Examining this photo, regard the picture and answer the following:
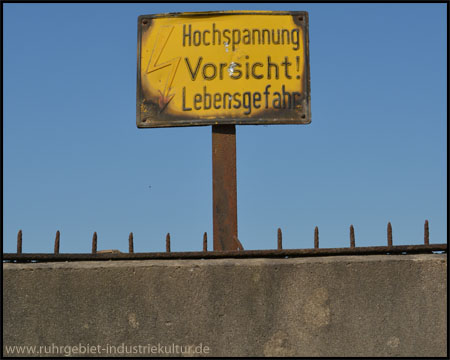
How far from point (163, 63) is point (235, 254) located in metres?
1.76

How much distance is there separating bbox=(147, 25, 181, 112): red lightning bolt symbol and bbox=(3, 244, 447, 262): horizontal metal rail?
1.31 meters

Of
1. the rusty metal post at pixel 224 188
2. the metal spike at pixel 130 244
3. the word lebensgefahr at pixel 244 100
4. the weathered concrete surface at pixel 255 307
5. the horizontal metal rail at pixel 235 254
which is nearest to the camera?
the weathered concrete surface at pixel 255 307

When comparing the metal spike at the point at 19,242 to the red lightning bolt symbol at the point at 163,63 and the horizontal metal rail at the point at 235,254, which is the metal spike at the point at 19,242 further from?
the red lightning bolt symbol at the point at 163,63

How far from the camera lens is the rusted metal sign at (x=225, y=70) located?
4539 millimetres

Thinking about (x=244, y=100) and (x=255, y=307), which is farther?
(x=244, y=100)

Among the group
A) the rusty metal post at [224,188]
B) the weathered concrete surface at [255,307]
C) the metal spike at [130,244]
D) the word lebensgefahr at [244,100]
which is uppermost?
the word lebensgefahr at [244,100]

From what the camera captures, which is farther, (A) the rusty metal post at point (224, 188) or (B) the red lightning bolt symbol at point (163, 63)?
(B) the red lightning bolt symbol at point (163, 63)

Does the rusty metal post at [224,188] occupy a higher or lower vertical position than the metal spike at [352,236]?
higher

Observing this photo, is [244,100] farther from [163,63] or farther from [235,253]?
[235,253]

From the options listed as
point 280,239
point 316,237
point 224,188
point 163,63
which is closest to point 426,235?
point 316,237

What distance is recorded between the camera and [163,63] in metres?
4.63

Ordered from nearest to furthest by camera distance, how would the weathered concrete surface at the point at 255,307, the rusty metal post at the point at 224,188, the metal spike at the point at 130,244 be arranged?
1. the weathered concrete surface at the point at 255,307
2. the metal spike at the point at 130,244
3. the rusty metal post at the point at 224,188

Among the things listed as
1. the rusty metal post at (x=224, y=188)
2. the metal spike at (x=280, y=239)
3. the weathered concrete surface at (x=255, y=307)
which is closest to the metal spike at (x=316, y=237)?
the weathered concrete surface at (x=255, y=307)

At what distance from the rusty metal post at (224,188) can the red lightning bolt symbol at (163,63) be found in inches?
18.5
